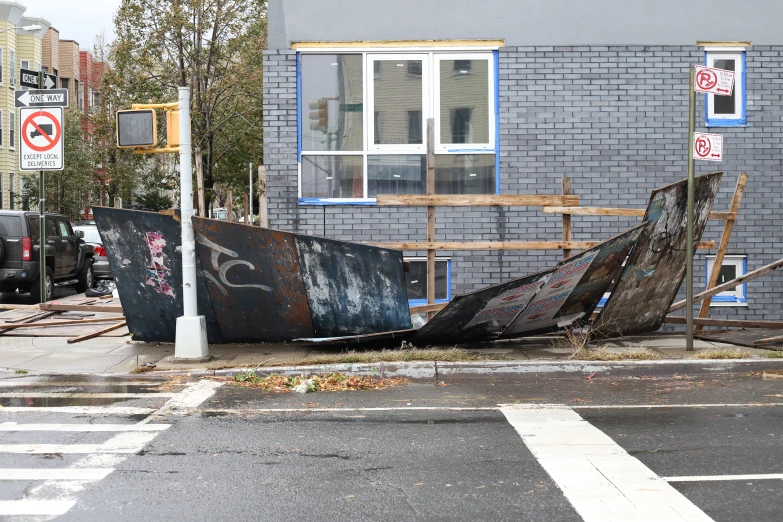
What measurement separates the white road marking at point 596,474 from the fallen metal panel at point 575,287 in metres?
2.39

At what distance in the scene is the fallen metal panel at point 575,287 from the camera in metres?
9.22

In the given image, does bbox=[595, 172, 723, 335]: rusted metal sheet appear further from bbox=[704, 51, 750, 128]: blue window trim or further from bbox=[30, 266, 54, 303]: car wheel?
bbox=[30, 266, 54, 303]: car wheel

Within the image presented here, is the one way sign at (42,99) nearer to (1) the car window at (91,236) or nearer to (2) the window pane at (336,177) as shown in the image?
(2) the window pane at (336,177)

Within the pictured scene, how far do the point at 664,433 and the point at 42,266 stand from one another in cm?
1097

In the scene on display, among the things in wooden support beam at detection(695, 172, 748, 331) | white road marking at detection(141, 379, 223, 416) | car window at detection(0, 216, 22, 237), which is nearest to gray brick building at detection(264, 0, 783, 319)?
wooden support beam at detection(695, 172, 748, 331)

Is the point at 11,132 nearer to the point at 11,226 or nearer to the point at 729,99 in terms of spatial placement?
the point at 11,226

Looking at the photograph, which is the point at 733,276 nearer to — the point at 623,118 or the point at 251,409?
the point at 623,118

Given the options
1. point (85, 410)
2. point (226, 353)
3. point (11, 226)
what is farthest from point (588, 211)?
point (11, 226)

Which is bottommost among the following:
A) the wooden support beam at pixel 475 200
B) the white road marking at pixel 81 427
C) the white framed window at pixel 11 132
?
the white road marking at pixel 81 427

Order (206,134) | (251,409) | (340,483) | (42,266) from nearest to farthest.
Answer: (340,483), (251,409), (42,266), (206,134)

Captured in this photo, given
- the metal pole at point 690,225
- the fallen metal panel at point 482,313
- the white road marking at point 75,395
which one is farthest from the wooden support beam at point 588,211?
the white road marking at point 75,395

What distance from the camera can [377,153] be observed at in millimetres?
12625

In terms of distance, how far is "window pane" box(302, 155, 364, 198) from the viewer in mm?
12648

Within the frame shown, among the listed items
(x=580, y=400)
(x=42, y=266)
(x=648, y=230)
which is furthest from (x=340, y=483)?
(x=42, y=266)
